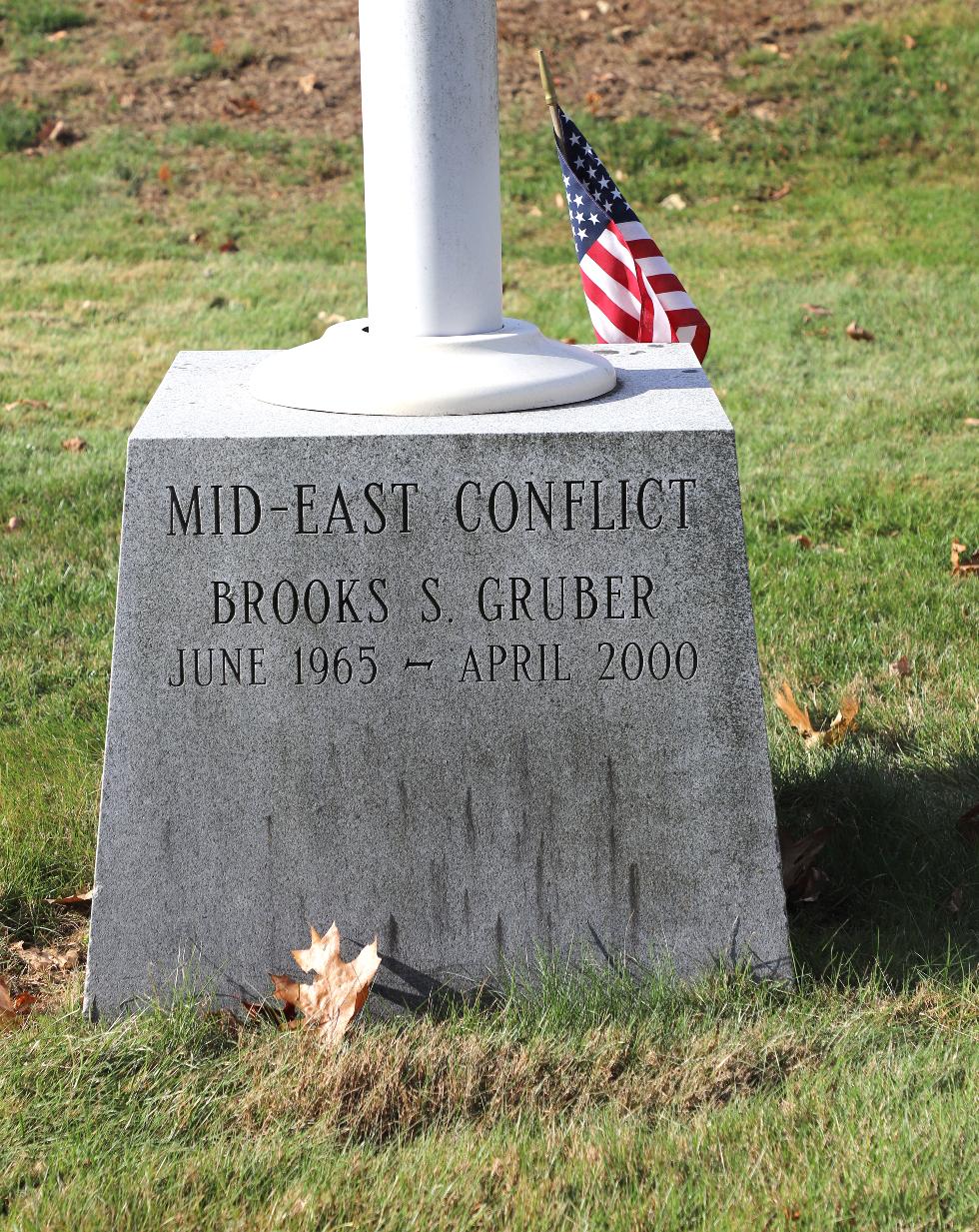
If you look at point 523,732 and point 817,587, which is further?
point 817,587

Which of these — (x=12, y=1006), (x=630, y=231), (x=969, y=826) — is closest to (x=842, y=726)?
(x=969, y=826)

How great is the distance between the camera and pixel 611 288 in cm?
402

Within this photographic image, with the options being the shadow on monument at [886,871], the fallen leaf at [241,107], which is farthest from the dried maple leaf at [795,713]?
the fallen leaf at [241,107]

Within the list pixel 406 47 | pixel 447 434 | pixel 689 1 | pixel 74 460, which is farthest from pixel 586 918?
pixel 689 1

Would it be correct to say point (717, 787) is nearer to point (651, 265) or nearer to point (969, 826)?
point (969, 826)

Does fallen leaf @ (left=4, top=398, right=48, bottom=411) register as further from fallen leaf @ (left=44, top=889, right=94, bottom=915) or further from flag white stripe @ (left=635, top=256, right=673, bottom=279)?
fallen leaf @ (left=44, top=889, right=94, bottom=915)

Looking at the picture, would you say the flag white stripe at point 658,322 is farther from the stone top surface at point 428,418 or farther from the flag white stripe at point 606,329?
the stone top surface at point 428,418

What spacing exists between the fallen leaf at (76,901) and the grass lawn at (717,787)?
2cm

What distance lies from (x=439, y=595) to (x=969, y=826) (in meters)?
1.44

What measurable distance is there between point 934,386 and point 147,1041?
5.25 m

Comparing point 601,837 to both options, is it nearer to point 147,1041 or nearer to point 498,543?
point 498,543

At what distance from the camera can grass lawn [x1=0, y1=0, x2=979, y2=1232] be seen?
8.10 feet

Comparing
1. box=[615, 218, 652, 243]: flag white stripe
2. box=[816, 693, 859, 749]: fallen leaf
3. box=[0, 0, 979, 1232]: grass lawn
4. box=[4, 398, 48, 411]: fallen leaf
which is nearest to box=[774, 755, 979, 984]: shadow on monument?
box=[0, 0, 979, 1232]: grass lawn

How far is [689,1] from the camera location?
40.6 feet
